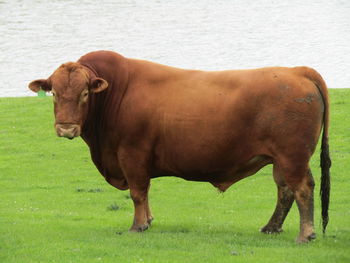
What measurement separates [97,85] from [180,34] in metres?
53.8

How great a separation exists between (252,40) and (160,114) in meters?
50.2

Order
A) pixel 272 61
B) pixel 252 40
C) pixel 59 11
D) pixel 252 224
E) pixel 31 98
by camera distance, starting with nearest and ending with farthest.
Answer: pixel 252 224 → pixel 31 98 → pixel 272 61 → pixel 252 40 → pixel 59 11

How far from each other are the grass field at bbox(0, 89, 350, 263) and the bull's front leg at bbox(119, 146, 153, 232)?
0.20m

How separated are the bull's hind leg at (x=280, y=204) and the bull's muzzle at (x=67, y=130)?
2.90 m

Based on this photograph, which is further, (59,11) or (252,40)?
(59,11)

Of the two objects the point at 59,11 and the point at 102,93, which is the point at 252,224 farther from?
the point at 59,11

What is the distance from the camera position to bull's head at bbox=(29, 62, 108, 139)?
10586 mm

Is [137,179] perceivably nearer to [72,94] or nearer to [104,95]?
[104,95]

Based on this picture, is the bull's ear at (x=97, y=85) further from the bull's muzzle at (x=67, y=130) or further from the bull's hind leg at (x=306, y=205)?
the bull's hind leg at (x=306, y=205)

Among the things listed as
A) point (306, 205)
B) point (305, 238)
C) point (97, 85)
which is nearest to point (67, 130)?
point (97, 85)

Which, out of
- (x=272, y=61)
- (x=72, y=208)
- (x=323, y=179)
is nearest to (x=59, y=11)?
(x=272, y=61)

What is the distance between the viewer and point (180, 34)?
210 ft

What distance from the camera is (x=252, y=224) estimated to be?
12.5 m

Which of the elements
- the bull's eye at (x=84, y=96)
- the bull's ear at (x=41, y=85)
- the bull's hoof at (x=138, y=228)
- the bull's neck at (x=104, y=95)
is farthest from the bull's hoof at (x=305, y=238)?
the bull's ear at (x=41, y=85)
